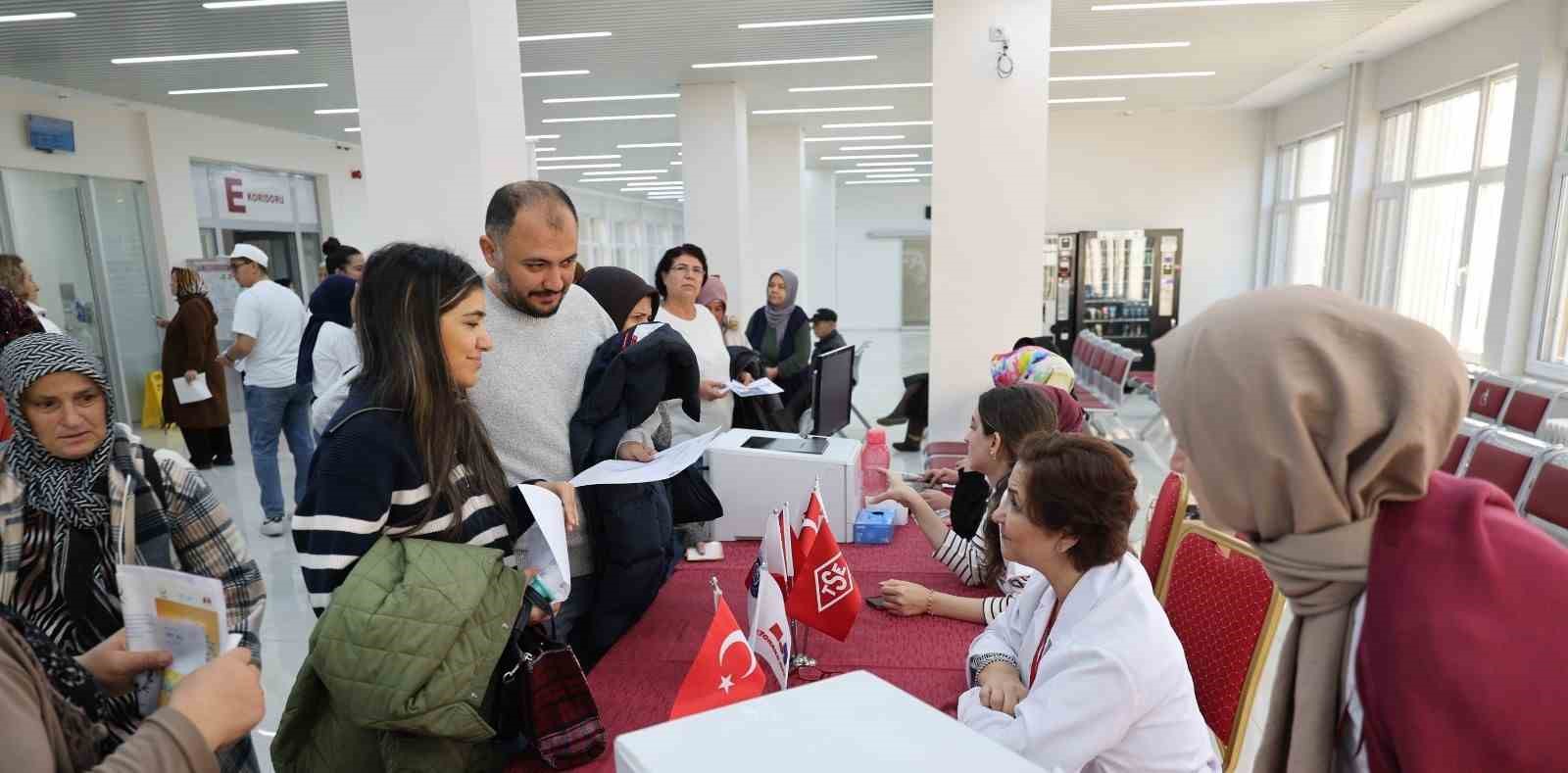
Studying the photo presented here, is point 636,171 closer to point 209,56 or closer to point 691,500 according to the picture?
point 209,56

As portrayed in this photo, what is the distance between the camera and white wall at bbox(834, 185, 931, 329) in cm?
1897

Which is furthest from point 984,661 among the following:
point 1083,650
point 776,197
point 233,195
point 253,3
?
point 233,195

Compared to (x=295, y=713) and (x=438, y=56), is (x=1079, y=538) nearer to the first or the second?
(x=295, y=713)

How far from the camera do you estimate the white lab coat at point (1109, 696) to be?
1.24 meters

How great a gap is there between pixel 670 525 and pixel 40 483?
119 cm

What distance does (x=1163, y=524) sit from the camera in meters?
1.99

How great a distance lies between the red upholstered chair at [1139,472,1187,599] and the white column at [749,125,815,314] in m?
9.27

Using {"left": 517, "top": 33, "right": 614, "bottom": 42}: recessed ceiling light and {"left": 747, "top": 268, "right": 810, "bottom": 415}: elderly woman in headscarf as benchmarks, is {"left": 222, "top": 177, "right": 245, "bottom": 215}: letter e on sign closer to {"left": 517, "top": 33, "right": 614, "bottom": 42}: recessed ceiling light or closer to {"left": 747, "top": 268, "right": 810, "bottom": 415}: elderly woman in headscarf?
{"left": 517, "top": 33, "right": 614, "bottom": 42}: recessed ceiling light

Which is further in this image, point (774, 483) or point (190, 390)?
point (190, 390)

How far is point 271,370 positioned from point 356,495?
178 inches

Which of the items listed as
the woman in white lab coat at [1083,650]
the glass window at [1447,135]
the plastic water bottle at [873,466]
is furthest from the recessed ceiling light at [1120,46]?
the woman in white lab coat at [1083,650]

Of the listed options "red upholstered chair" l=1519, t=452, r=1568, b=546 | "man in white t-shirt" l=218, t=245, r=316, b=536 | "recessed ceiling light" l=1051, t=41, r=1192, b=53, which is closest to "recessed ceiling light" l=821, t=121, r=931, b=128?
"recessed ceiling light" l=1051, t=41, r=1192, b=53

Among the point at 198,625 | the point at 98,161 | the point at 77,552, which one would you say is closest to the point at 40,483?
the point at 77,552

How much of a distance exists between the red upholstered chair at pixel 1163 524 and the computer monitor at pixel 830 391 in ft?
5.07
